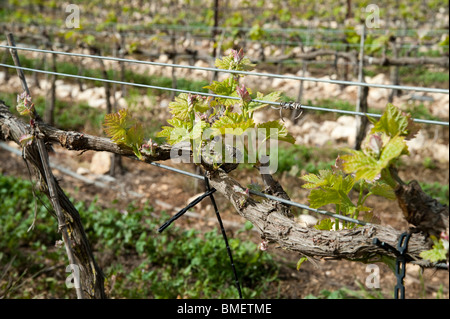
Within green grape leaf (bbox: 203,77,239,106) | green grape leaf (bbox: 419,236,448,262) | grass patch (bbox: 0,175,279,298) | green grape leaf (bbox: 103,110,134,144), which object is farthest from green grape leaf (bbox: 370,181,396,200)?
grass patch (bbox: 0,175,279,298)

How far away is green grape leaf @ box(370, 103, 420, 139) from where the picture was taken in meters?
0.99

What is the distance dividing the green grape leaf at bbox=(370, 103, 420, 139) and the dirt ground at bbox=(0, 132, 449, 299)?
1.79m

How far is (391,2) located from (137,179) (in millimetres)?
15210

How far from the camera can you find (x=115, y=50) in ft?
23.5

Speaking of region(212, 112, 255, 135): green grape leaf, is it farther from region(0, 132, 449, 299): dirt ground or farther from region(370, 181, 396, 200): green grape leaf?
region(0, 132, 449, 299): dirt ground

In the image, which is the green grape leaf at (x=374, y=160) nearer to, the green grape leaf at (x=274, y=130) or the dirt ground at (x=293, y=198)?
the green grape leaf at (x=274, y=130)

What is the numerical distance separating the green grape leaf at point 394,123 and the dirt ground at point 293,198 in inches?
70.7

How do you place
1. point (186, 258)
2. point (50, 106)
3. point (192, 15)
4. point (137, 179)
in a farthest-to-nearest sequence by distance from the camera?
point (192, 15) < point (50, 106) < point (137, 179) < point (186, 258)

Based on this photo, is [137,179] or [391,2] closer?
[137,179]

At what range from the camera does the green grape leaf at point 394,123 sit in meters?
0.99
